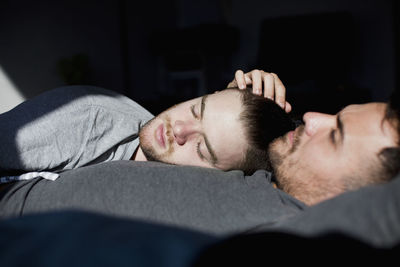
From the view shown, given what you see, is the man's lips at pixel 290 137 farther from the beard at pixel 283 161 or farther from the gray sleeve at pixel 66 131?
the gray sleeve at pixel 66 131

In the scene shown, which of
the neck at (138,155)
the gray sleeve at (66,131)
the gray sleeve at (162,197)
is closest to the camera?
the gray sleeve at (162,197)

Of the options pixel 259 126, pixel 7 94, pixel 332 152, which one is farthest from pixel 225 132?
pixel 7 94

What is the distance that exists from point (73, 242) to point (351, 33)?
15.5 feet

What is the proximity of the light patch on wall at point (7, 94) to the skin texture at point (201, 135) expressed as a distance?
5.04 feet

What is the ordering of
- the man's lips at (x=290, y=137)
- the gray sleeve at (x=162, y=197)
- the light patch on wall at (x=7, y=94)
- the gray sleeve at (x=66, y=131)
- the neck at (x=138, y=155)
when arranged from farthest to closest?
the light patch on wall at (x=7, y=94), the neck at (x=138, y=155), the man's lips at (x=290, y=137), the gray sleeve at (x=66, y=131), the gray sleeve at (x=162, y=197)

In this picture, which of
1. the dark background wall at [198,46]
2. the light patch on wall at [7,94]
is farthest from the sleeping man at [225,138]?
the dark background wall at [198,46]

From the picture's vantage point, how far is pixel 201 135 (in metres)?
1.25

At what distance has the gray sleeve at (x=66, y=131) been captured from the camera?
1035 millimetres

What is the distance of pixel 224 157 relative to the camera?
120 centimetres

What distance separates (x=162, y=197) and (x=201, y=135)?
18.2 inches

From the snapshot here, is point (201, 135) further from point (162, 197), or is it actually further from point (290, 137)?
point (162, 197)

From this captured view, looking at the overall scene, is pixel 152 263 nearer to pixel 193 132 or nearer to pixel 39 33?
pixel 193 132

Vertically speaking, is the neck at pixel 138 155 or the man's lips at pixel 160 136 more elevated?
the man's lips at pixel 160 136

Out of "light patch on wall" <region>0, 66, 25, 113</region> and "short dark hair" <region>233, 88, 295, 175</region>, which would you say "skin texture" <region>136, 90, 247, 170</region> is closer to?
"short dark hair" <region>233, 88, 295, 175</region>
